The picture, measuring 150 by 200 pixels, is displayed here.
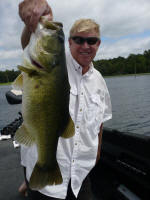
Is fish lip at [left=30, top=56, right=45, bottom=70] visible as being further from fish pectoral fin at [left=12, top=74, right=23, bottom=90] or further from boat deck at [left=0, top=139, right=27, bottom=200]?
boat deck at [left=0, top=139, right=27, bottom=200]

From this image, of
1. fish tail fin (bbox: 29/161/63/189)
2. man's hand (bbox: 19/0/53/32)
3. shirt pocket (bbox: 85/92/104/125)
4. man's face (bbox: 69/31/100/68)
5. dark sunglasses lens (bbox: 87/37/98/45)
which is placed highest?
man's hand (bbox: 19/0/53/32)

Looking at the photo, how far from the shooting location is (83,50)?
104 inches

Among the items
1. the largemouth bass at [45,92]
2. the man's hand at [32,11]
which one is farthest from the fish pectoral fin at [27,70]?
the man's hand at [32,11]

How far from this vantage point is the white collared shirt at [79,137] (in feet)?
8.24

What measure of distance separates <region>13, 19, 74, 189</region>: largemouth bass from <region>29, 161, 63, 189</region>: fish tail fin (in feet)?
0.12

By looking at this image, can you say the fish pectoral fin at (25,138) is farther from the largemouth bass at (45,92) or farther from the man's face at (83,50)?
the man's face at (83,50)

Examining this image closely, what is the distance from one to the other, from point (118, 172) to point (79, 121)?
2.18 m

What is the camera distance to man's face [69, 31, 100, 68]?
8.52 feet

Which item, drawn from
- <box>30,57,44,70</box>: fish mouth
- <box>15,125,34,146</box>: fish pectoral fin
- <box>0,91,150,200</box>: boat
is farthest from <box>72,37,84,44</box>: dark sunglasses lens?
<box>0,91,150,200</box>: boat

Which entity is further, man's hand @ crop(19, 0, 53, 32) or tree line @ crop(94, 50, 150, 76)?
tree line @ crop(94, 50, 150, 76)

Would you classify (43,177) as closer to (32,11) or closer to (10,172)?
(32,11)

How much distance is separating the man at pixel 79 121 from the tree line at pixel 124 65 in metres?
95.2

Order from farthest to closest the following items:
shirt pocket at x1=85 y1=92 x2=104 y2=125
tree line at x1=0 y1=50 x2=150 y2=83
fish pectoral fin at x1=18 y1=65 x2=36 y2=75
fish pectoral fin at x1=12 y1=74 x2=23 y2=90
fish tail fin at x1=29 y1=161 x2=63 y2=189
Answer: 1. tree line at x1=0 y1=50 x2=150 y2=83
2. shirt pocket at x1=85 y1=92 x2=104 y2=125
3. fish tail fin at x1=29 y1=161 x2=63 y2=189
4. fish pectoral fin at x1=12 y1=74 x2=23 y2=90
5. fish pectoral fin at x1=18 y1=65 x2=36 y2=75

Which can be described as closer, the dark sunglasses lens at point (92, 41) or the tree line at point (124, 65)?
the dark sunglasses lens at point (92, 41)
